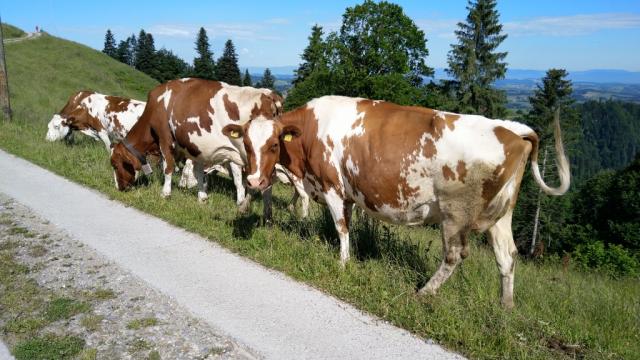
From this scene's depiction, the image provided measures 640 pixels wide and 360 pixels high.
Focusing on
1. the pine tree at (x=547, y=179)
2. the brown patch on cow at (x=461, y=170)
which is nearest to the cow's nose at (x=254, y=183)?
the brown patch on cow at (x=461, y=170)

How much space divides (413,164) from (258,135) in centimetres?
240

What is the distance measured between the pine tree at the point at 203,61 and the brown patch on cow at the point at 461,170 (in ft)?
309

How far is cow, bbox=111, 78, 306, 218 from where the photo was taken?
9.80 metres

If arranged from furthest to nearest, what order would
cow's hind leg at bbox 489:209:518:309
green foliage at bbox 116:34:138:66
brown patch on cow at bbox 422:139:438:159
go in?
green foliage at bbox 116:34:138:66 < cow's hind leg at bbox 489:209:518:309 < brown patch on cow at bbox 422:139:438:159

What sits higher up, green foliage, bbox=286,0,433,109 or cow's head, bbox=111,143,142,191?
green foliage, bbox=286,0,433,109

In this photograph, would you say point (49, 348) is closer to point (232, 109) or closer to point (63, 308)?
point (63, 308)

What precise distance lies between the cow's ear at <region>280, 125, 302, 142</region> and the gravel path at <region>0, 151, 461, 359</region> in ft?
6.43

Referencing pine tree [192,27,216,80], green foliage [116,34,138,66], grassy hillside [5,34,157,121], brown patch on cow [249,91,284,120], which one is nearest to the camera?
brown patch on cow [249,91,284,120]

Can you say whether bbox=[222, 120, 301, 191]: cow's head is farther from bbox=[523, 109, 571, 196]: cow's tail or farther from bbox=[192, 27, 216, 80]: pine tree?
bbox=[192, 27, 216, 80]: pine tree

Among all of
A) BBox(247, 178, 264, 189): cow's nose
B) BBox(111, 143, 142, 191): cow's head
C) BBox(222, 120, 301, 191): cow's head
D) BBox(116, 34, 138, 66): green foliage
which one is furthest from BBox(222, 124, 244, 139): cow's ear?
BBox(116, 34, 138, 66): green foliage

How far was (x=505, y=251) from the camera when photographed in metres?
6.11

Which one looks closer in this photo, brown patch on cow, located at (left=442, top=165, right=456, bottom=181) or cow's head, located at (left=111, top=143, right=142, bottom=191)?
brown patch on cow, located at (left=442, top=165, right=456, bottom=181)

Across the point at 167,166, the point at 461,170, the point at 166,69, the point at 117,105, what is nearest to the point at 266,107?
the point at 167,166

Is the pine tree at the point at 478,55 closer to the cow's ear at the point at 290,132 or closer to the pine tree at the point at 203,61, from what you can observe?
Answer: the cow's ear at the point at 290,132
